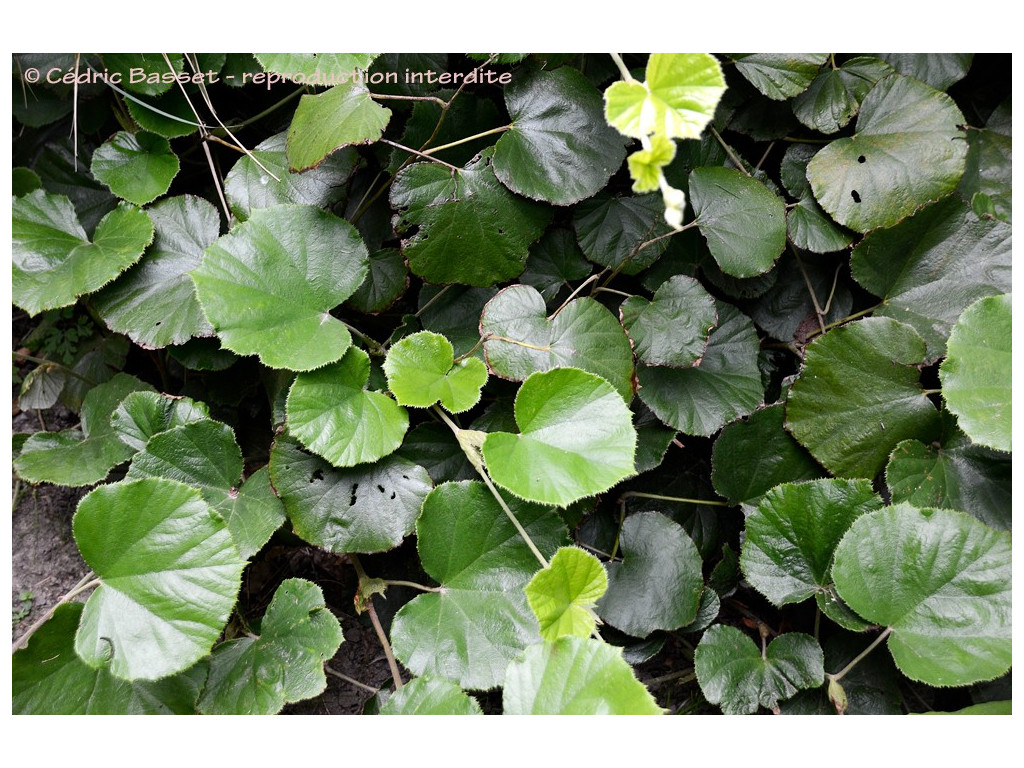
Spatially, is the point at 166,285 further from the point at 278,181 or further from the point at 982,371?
the point at 982,371

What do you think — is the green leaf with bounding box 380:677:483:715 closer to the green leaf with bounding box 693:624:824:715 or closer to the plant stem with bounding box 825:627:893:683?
the green leaf with bounding box 693:624:824:715

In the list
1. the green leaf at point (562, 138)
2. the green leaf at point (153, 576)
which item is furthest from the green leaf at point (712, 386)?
the green leaf at point (153, 576)

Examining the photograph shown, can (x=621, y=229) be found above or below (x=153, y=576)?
above

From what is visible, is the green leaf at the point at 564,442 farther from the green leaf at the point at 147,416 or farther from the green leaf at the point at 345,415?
the green leaf at the point at 147,416

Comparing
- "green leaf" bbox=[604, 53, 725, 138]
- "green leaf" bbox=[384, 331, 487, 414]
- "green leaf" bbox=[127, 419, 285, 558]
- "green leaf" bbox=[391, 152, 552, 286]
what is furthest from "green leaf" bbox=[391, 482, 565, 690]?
"green leaf" bbox=[604, 53, 725, 138]

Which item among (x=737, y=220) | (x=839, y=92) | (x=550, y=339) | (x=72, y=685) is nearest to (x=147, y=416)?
(x=72, y=685)

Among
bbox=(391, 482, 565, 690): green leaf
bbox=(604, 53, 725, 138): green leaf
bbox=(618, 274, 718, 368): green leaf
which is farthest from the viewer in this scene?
bbox=(618, 274, 718, 368): green leaf
